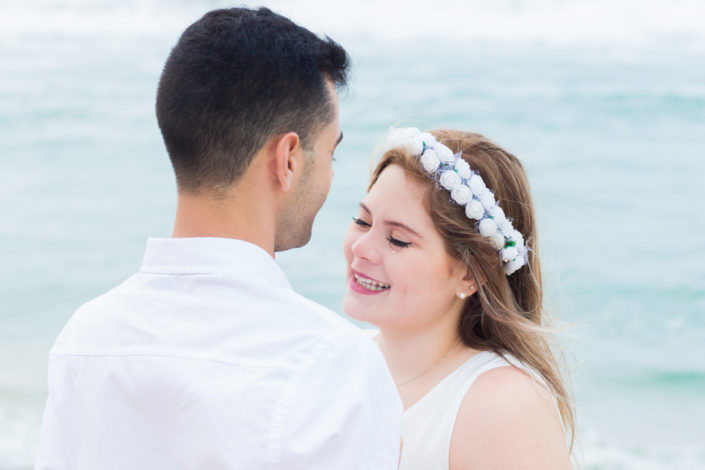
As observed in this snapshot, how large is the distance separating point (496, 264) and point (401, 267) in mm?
372

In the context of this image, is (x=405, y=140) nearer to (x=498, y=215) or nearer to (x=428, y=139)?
(x=428, y=139)

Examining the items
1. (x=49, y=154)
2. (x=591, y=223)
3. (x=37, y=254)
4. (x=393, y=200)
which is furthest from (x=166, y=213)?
(x=393, y=200)

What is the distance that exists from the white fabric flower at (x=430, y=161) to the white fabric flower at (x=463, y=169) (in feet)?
0.25

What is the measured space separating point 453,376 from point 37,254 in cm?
1180

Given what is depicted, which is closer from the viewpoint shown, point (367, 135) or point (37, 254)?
point (37, 254)

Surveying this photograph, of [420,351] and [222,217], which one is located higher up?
[222,217]

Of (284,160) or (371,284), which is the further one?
(371,284)

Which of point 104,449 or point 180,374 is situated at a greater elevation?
point 180,374

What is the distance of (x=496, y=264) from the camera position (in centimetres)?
315

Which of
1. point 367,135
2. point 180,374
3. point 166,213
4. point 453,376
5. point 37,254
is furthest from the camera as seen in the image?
point 367,135

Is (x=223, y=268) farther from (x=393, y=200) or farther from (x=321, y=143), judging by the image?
(x=393, y=200)

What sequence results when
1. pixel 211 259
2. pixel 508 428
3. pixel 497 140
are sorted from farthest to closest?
pixel 497 140 → pixel 508 428 → pixel 211 259

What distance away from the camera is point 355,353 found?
1781mm

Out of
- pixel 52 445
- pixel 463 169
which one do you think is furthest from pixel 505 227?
pixel 52 445
